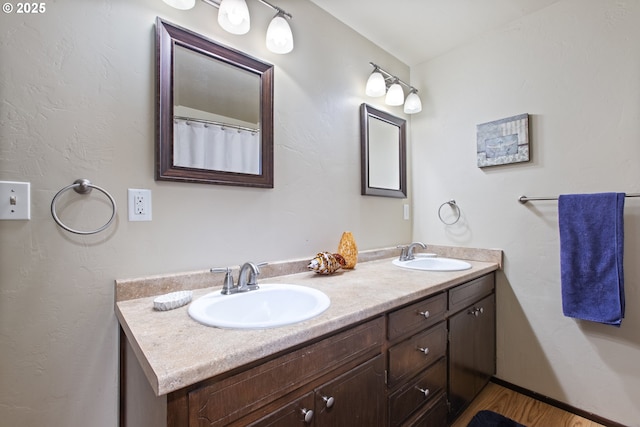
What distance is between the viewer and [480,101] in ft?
6.01

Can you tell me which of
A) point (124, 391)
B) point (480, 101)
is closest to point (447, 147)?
point (480, 101)

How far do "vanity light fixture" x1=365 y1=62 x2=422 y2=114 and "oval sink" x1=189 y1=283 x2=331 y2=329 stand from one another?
1.35m

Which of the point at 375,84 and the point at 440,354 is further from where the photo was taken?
the point at 375,84

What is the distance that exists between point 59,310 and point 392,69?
7.30 feet

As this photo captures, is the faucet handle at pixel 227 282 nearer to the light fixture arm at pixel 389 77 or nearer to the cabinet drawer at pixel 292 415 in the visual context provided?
the cabinet drawer at pixel 292 415

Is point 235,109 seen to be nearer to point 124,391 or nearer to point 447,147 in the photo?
point 124,391

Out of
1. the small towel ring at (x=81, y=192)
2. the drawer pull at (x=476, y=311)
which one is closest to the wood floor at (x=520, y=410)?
the drawer pull at (x=476, y=311)

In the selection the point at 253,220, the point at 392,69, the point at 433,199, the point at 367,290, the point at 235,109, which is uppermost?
the point at 392,69

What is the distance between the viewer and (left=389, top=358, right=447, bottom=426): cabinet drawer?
40.9 inches

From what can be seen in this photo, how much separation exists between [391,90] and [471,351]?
5.42ft

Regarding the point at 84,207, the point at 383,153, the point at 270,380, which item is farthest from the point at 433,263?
the point at 84,207

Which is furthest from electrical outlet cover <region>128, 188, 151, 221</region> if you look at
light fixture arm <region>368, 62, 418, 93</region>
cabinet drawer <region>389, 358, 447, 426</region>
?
light fixture arm <region>368, 62, 418, 93</region>

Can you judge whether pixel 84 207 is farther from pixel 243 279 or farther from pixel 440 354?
pixel 440 354

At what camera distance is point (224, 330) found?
0.71 m
